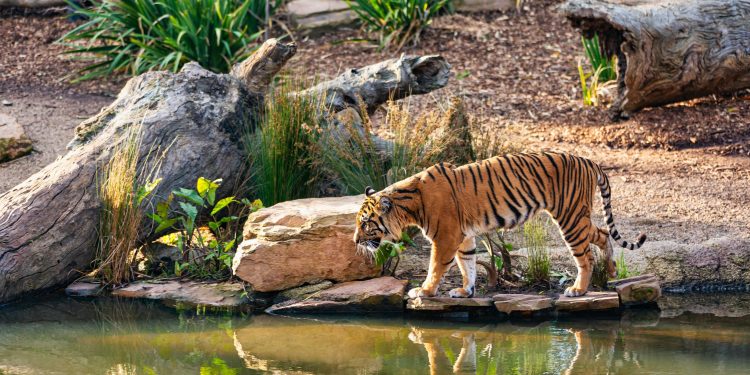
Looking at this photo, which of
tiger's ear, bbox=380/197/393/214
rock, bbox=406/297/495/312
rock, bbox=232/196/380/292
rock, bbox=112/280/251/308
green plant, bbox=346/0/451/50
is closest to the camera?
tiger's ear, bbox=380/197/393/214

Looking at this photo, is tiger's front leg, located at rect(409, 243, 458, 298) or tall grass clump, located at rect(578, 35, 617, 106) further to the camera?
tall grass clump, located at rect(578, 35, 617, 106)

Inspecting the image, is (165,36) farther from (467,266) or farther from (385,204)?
(467,266)

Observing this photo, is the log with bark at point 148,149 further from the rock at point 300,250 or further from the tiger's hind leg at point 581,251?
the tiger's hind leg at point 581,251

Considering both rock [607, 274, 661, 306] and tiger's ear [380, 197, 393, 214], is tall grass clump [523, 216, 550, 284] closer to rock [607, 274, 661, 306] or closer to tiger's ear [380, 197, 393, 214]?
rock [607, 274, 661, 306]

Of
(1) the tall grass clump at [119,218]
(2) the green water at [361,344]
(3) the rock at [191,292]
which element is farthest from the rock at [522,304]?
(1) the tall grass clump at [119,218]

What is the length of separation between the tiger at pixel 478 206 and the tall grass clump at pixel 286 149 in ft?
4.55

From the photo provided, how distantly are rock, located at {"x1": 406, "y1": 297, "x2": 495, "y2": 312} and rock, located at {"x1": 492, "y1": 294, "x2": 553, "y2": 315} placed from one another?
7 cm

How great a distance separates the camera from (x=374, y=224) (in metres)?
6.03

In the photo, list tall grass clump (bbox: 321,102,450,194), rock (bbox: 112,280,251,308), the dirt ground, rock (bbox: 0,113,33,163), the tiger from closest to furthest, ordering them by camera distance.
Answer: the tiger
rock (bbox: 112,280,251,308)
tall grass clump (bbox: 321,102,450,194)
the dirt ground
rock (bbox: 0,113,33,163)

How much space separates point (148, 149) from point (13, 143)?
2.96 meters

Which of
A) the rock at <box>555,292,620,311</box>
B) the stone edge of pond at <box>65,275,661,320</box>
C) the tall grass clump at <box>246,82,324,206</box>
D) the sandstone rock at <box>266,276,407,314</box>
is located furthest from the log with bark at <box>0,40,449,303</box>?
the rock at <box>555,292,620,311</box>

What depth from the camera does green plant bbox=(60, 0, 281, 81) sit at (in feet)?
37.2

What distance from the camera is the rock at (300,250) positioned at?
21.1ft

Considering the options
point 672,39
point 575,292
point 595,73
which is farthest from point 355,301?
point 595,73
